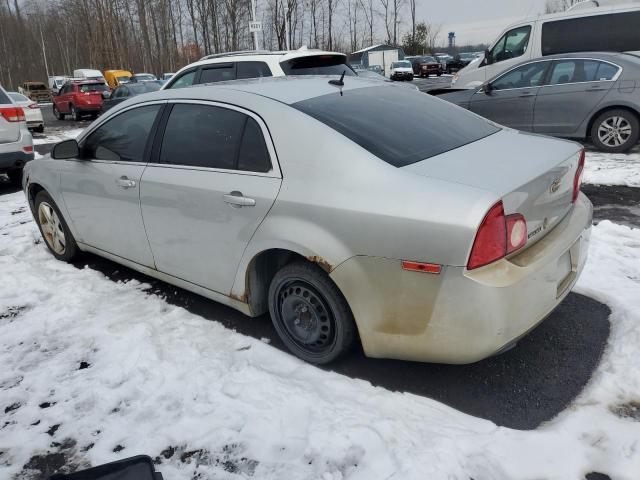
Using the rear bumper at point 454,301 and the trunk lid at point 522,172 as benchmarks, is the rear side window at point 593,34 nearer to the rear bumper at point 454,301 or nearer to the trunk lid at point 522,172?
the trunk lid at point 522,172

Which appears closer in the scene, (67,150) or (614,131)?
(67,150)

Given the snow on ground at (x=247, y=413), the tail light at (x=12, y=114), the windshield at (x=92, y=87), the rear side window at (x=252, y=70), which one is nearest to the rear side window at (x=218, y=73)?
the rear side window at (x=252, y=70)

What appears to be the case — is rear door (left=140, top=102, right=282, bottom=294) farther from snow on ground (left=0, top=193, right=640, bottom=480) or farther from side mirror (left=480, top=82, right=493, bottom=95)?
side mirror (left=480, top=82, right=493, bottom=95)

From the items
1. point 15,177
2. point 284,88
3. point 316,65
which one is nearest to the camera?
point 284,88

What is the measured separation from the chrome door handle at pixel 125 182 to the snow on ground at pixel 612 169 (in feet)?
18.9

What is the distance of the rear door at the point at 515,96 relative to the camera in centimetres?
854

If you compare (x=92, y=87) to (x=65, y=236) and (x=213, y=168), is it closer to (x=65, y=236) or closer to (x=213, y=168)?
(x=65, y=236)

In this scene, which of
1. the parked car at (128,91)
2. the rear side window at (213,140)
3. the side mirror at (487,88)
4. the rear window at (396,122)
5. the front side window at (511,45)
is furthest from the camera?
the parked car at (128,91)

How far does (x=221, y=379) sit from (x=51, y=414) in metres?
0.91

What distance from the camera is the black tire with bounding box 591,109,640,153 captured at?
782 centimetres

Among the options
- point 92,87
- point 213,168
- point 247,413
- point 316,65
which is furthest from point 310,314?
point 92,87

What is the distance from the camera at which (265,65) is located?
716 cm

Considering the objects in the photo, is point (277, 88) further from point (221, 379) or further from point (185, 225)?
point (221, 379)

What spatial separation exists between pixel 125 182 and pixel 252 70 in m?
4.26
